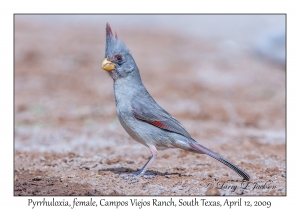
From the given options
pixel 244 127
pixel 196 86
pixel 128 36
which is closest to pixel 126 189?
pixel 244 127

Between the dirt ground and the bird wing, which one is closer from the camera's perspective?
the dirt ground

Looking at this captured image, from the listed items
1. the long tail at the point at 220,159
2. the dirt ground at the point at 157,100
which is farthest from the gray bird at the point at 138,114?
the dirt ground at the point at 157,100

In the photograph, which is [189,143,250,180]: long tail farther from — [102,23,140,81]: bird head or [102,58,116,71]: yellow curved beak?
[102,58,116,71]: yellow curved beak

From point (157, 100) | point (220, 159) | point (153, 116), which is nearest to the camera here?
point (220, 159)

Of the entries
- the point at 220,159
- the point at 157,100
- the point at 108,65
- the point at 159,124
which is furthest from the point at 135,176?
the point at 157,100

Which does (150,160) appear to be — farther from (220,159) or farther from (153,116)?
(220,159)

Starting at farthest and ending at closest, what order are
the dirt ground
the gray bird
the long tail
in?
1. the gray bird
2. the dirt ground
3. the long tail

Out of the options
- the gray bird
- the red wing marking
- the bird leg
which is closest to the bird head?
the gray bird

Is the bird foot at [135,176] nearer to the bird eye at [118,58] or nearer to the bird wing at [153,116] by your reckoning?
the bird wing at [153,116]
